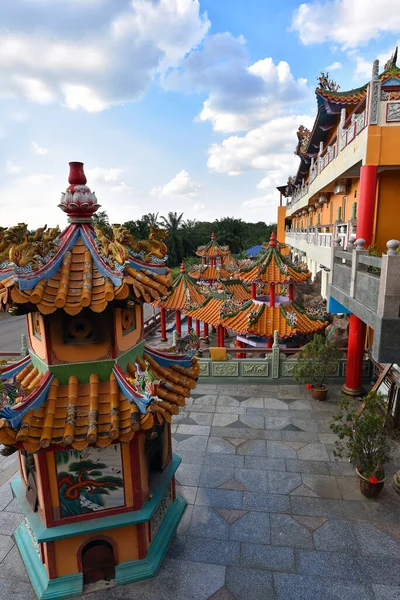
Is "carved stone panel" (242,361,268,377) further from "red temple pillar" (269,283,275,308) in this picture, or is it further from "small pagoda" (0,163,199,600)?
"small pagoda" (0,163,199,600)

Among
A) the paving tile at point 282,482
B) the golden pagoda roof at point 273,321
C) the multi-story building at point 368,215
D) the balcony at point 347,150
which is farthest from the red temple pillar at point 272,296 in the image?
the paving tile at point 282,482

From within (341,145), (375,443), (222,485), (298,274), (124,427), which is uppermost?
(341,145)

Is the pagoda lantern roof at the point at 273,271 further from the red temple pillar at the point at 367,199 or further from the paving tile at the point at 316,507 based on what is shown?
the paving tile at the point at 316,507

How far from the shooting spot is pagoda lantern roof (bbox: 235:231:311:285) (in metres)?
12.4

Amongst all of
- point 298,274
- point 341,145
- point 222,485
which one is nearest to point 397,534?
point 222,485

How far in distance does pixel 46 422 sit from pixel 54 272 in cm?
188

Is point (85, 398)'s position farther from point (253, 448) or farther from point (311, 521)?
point (253, 448)

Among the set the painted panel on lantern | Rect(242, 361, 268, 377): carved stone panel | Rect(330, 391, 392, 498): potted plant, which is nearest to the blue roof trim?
the painted panel on lantern

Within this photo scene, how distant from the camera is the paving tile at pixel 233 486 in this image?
7383 mm

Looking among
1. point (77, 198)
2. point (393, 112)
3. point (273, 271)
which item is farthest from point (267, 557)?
point (393, 112)

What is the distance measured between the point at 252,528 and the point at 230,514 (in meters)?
0.50

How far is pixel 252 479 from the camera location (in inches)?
302

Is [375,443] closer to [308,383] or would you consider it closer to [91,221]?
[308,383]

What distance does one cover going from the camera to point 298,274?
12555 mm
